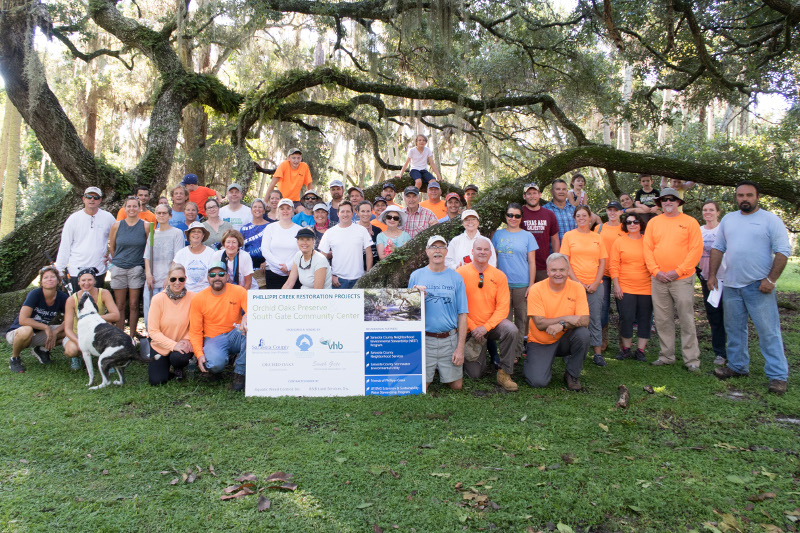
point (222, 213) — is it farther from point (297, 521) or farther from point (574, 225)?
point (297, 521)

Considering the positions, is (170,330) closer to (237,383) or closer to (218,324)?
(218,324)

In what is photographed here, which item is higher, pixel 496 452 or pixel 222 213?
pixel 222 213

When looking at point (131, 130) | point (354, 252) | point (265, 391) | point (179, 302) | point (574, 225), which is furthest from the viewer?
point (131, 130)

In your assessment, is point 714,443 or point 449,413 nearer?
point 714,443

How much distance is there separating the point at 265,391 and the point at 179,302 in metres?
1.39

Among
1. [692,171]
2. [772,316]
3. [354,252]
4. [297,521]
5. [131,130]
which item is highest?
[131,130]

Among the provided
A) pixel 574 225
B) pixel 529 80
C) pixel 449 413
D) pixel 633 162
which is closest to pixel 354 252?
pixel 449 413

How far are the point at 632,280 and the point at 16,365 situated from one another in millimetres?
7336

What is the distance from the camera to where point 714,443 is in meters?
4.08

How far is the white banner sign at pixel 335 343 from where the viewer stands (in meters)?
5.22

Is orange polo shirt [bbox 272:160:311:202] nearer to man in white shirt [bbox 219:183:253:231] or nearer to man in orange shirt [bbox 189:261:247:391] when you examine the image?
man in white shirt [bbox 219:183:253:231]

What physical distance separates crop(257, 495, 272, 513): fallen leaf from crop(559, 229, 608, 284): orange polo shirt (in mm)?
4510

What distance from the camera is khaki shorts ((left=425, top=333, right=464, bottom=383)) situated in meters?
5.38

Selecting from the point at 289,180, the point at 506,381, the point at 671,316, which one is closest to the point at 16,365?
the point at 289,180
